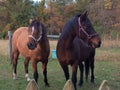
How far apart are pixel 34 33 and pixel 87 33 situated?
1285 mm

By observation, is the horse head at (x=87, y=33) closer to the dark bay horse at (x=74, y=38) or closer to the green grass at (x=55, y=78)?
the dark bay horse at (x=74, y=38)

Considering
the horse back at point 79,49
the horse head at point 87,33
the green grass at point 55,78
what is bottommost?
the green grass at point 55,78

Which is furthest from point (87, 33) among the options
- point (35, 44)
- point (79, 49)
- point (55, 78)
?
point (55, 78)

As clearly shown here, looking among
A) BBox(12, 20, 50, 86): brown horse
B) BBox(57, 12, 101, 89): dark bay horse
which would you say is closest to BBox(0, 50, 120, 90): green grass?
BBox(12, 20, 50, 86): brown horse

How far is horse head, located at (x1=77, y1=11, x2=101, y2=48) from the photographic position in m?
5.39

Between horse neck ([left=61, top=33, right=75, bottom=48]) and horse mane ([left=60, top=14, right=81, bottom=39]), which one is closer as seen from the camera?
horse mane ([left=60, top=14, right=81, bottom=39])

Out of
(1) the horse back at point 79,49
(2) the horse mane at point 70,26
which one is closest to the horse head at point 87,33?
(2) the horse mane at point 70,26

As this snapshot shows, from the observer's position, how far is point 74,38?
239 inches

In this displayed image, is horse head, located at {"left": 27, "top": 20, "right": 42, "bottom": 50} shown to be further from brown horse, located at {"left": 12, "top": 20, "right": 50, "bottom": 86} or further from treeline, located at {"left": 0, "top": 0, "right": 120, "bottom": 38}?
treeline, located at {"left": 0, "top": 0, "right": 120, "bottom": 38}

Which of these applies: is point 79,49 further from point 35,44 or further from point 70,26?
point 35,44

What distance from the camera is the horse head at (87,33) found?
5392 millimetres

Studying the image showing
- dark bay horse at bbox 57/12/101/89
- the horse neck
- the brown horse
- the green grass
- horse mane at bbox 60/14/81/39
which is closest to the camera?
dark bay horse at bbox 57/12/101/89

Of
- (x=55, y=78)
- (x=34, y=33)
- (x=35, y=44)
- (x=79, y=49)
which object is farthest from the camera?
(x=55, y=78)

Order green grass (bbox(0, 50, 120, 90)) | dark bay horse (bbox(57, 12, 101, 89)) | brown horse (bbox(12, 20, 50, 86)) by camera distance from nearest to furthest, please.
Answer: dark bay horse (bbox(57, 12, 101, 89)), brown horse (bbox(12, 20, 50, 86)), green grass (bbox(0, 50, 120, 90))
